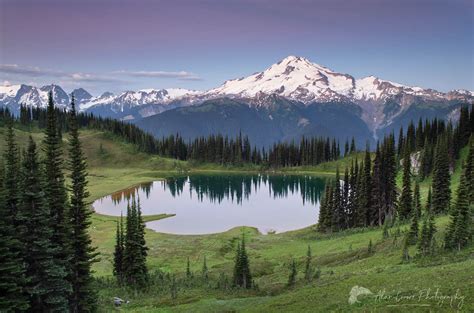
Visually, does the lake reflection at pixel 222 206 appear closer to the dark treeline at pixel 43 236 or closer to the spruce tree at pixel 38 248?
the dark treeline at pixel 43 236

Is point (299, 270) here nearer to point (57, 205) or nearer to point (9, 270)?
point (57, 205)

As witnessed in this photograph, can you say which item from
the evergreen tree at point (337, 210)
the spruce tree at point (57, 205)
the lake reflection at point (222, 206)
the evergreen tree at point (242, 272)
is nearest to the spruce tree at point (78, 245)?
the spruce tree at point (57, 205)

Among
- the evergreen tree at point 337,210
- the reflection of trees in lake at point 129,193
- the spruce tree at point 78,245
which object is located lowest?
the reflection of trees in lake at point 129,193

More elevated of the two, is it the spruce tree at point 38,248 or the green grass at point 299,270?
the spruce tree at point 38,248

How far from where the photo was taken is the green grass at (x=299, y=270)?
90.4 feet

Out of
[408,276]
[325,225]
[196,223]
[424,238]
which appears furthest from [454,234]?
[196,223]

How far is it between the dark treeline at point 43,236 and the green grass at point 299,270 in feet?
28.2

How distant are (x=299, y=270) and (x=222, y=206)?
93.0m

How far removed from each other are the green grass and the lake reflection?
518 inches

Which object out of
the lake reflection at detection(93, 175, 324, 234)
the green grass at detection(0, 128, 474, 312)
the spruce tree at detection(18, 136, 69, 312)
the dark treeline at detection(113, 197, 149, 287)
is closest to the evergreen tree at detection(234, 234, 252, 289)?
the green grass at detection(0, 128, 474, 312)

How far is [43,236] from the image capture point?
31.0 metres

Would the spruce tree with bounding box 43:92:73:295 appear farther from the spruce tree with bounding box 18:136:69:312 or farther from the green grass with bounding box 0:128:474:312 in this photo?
Answer: the green grass with bounding box 0:128:474:312

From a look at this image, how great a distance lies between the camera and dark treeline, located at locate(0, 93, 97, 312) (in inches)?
1095

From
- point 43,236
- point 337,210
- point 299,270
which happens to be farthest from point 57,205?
point 337,210
